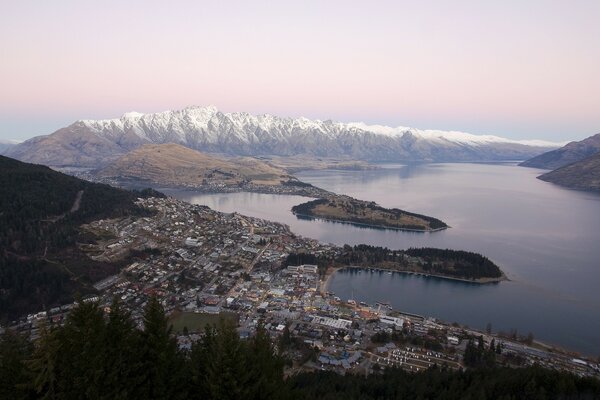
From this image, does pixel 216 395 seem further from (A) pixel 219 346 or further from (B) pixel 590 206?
(B) pixel 590 206

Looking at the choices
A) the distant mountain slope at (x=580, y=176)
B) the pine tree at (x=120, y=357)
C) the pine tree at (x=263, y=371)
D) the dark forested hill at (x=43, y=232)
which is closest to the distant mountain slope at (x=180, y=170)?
the dark forested hill at (x=43, y=232)

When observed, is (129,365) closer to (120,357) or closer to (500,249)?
(120,357)

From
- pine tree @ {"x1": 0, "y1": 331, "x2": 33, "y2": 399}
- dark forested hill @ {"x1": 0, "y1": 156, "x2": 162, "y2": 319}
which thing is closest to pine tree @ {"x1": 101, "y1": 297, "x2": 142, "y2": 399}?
pine tree @ {"x1": 0, "y1": 331, "x2": 33, "y2": 399}

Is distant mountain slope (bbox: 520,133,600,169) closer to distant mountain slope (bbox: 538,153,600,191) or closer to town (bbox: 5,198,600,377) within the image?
distant mountain slope (bbox: 538,153,600,191)

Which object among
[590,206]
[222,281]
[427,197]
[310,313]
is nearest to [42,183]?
[222,281]

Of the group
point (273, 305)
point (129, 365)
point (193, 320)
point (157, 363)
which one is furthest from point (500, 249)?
point (129, 365)

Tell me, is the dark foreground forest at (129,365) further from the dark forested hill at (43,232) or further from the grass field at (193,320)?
the dark forested hill at (43,232)
